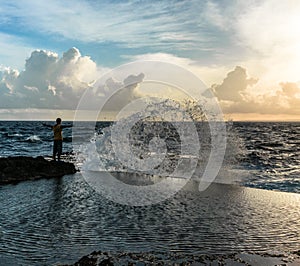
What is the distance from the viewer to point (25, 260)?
20.2 ft

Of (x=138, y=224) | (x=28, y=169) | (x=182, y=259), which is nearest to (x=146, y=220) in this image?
(x=138, y=224)

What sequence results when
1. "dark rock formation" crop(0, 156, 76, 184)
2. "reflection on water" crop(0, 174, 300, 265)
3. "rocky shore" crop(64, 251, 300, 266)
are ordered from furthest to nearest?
"dark rock formation" crop(0, 156, 76, 184) → "reflection on water" crop(0, 174, 300, 265) → "rocky shore" crop(64, 251, 300, 266)

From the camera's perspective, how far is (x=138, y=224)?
8594mm

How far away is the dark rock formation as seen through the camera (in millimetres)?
15703

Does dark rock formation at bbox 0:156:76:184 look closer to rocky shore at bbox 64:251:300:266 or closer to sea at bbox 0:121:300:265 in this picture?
sea at bbox 0:121:300:265

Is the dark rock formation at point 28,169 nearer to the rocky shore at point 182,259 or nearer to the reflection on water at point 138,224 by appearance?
the reflection on water at point 138,224

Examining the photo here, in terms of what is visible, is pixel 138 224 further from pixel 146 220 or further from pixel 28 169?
pixel 28 169

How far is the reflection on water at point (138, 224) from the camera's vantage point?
691 centimetres

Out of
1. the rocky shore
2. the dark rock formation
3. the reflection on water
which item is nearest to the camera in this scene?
the rocky shore

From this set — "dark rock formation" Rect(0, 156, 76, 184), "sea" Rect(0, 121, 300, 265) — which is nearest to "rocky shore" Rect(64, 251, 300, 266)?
"sea" Rect(0, 121, 300, 265)

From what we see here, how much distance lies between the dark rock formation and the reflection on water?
2.98m

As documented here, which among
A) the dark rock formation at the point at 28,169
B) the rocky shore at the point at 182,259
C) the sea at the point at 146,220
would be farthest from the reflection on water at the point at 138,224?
the dark rock formation at the point at 28,169

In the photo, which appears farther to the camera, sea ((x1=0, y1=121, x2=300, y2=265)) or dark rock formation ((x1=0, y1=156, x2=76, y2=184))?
dark rock formation ((x1=0, y1=156, x2=76, y2=184))

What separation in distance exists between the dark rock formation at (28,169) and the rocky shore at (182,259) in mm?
9968
